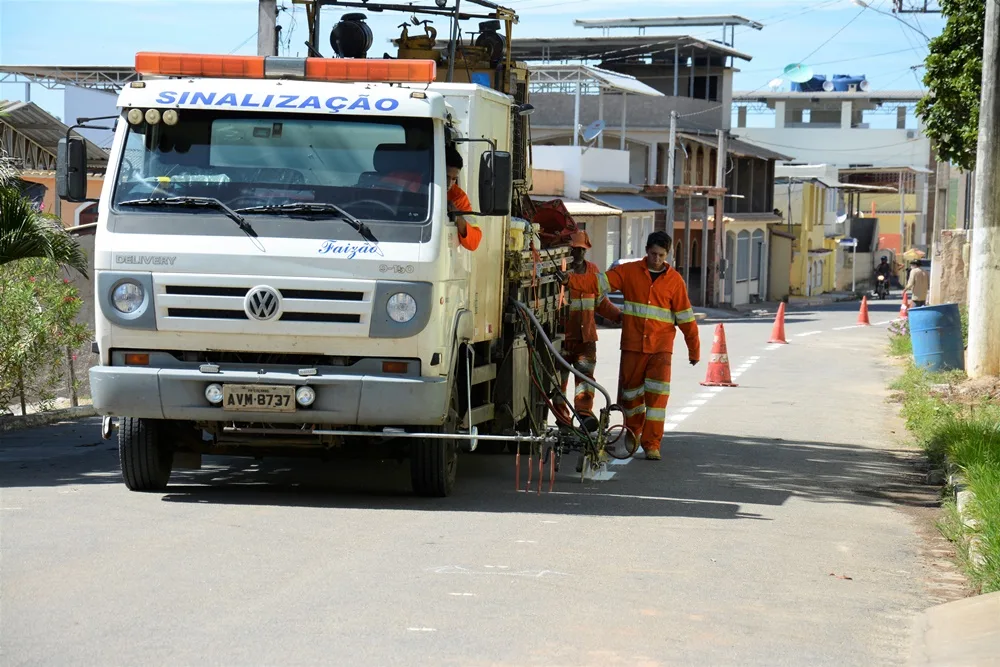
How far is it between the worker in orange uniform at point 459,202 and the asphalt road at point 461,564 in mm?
1739

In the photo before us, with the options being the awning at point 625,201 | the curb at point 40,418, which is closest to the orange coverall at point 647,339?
the curb at point 40,418

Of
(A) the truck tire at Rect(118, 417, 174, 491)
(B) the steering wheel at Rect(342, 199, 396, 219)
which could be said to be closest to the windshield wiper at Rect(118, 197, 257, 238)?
(B) the steering wheel at Rect(342, 199, 396, 219)

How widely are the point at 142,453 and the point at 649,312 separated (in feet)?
15.1

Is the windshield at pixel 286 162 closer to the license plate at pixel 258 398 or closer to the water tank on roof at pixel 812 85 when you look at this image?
the license plate at pixel 258 398

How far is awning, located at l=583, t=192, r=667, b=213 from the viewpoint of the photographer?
4703 cm

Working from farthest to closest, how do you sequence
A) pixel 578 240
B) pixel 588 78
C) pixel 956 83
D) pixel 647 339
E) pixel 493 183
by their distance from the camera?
1. pixel 588 78
2. pixel 956 83
3. pixel 578 240
4. pixel 647 339
5. pixel 493 183

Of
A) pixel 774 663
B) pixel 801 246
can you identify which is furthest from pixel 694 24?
pixel 774 663

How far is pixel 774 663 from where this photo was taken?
5.85 m

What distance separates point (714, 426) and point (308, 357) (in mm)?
6984

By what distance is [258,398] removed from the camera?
8.89 metres

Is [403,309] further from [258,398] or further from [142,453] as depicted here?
[142,453]

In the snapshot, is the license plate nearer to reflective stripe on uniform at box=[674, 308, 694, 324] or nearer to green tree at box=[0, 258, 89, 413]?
reflective stripe on uniform at box=[674, 308, 694, 324]

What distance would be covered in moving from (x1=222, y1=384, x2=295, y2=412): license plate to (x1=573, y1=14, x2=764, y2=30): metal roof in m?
54.8

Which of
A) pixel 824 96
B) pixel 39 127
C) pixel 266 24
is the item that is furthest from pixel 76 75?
pixel 824 96
